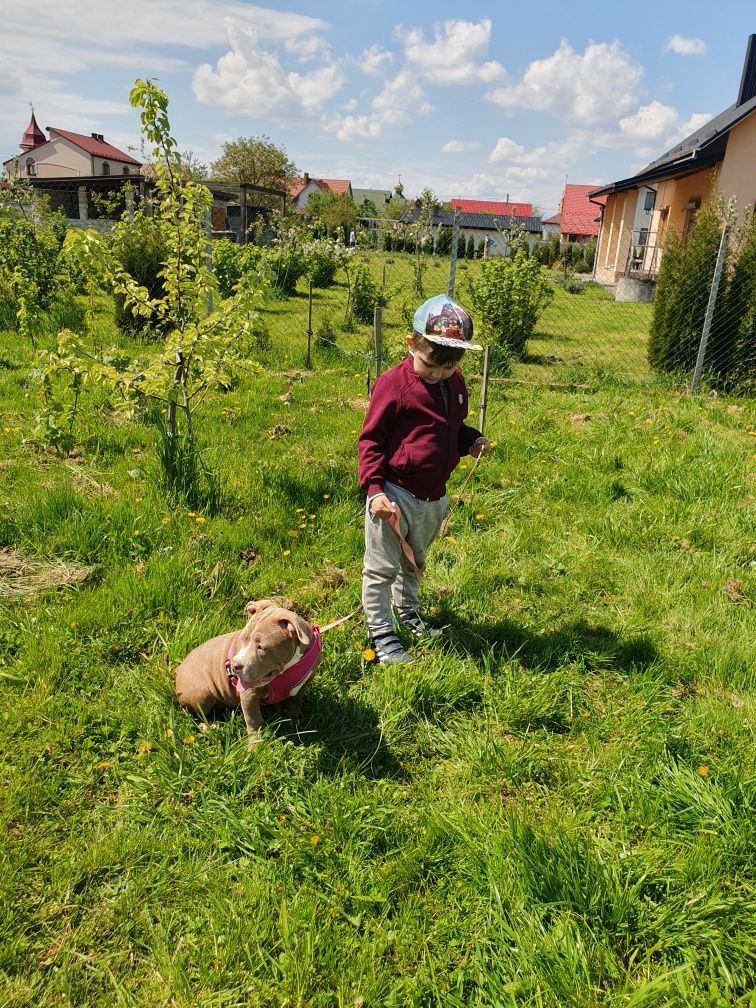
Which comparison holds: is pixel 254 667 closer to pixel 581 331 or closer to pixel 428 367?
pixel 428 367

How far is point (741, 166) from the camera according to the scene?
1917 centimetres

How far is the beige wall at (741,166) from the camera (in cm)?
1886

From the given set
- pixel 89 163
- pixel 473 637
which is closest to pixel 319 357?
pixel 473 637

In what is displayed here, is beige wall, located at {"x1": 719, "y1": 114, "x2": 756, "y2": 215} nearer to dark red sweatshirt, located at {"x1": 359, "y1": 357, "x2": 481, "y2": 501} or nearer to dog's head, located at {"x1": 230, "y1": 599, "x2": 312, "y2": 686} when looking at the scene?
dark red sweatshirt, located at {"x1": 359, "y1": 357, "x2": 481, "y2": 501}

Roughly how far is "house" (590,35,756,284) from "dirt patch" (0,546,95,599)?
14.0m

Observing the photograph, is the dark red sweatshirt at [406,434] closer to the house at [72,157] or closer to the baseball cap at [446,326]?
the baseball cap at [446,326]

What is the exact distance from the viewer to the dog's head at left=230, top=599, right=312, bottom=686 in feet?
7.45

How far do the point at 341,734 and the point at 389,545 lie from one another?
84 cm

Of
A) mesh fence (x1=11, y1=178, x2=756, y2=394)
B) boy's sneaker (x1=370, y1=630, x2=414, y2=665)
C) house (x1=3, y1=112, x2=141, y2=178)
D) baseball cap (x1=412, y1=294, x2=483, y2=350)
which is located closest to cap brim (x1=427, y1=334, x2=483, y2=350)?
baseball cap (x1=412, y1=294, x2=483, y2=350)

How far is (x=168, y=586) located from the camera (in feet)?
11.0

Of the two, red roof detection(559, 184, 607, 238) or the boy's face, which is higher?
red roof detection(559, 184, 607, 238)

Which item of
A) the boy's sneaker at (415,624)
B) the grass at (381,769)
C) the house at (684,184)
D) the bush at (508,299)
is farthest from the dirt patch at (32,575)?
the house at (684,184)

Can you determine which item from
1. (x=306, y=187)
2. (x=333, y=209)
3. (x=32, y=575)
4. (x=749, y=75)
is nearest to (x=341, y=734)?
(x=32, y=575)

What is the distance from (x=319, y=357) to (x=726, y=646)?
677 cm
